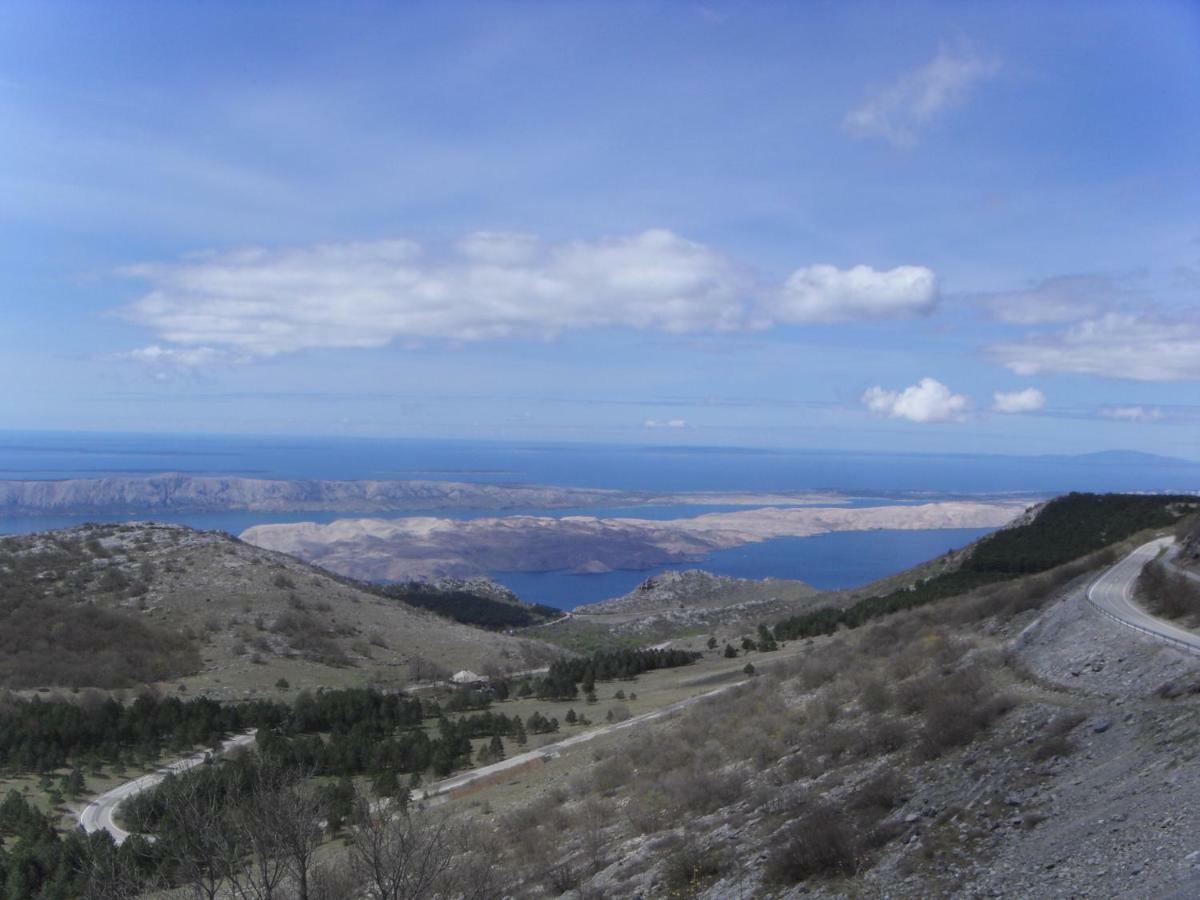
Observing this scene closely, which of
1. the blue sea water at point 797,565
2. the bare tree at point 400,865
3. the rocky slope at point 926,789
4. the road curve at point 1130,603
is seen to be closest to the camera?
the rocky slope at point 926,789

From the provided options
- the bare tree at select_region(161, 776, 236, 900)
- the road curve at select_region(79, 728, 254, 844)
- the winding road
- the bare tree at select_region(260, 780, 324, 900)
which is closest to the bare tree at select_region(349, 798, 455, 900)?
the bare tree at select_region(260, 780, 324, 900)

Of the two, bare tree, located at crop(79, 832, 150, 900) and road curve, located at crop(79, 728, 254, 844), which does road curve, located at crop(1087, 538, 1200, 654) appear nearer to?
bare tree, located at crop(79, 832, 150, 900)

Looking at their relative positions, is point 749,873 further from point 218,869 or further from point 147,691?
point 147,691

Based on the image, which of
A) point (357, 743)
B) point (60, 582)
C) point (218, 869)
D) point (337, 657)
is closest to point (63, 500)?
point (60, 582)

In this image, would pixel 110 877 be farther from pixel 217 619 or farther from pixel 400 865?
pixel 217 619

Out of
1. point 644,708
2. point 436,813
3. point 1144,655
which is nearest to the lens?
point 1144,655

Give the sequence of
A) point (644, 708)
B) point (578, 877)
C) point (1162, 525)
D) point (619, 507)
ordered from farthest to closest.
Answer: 1. point (619, 507)
2. point (1162, 525)
3. point (644, 708)
4. point (578, 877)

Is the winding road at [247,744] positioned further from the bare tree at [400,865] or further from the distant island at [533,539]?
the distant island at [533,539]

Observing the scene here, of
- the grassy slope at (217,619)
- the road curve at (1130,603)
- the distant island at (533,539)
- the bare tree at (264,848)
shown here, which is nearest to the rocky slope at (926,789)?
the road curve at (1130,603)
